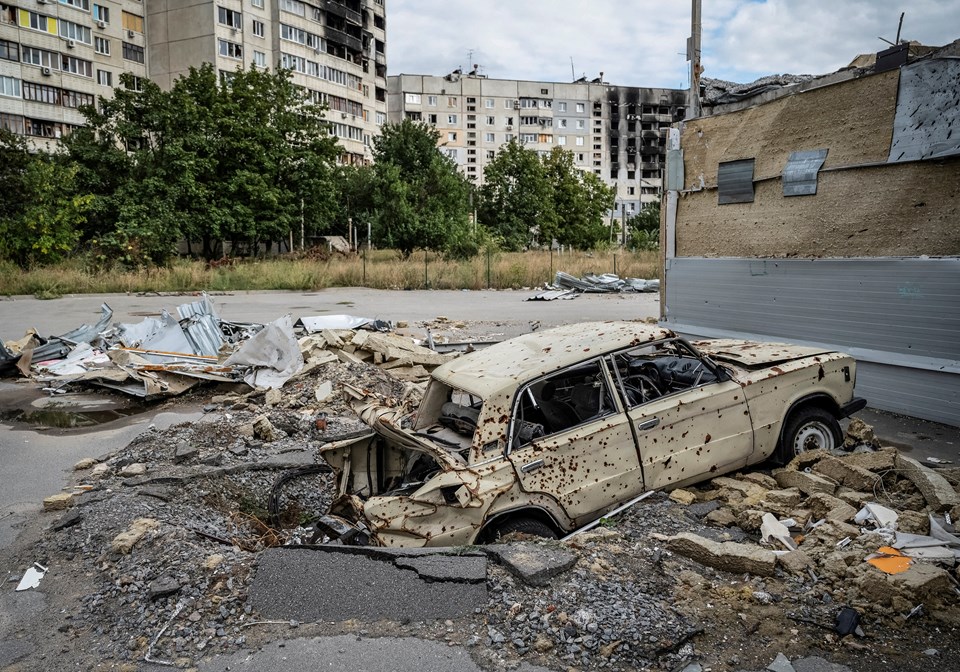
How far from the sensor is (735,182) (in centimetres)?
1053

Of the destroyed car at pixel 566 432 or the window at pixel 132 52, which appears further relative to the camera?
the window at pixel 132 52

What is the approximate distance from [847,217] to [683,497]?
5515mm

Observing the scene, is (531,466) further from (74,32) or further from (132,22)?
(132,22)

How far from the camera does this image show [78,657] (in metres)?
3.72

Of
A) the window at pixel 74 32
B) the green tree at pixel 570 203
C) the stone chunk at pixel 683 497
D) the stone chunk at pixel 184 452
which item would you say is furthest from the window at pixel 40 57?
the stone chunk at pixel 683 497

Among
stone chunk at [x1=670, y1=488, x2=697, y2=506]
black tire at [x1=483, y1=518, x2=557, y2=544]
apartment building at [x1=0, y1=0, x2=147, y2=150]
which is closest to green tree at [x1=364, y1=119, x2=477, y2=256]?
apartment building at [x1=0, y1=0, x2=147, y2=150]

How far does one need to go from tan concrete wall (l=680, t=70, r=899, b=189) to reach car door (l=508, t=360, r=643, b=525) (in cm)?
578

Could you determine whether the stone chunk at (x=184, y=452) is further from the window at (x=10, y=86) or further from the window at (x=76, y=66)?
the window at (x=76, y=66)

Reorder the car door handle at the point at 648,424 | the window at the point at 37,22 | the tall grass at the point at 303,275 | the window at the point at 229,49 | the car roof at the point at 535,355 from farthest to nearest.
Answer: the window at the point at 229,49, the window at the point at 37,22, the tall grass at the point at 303,275, the car door handle at the point at 648,424, the car roof at the point at 535,355

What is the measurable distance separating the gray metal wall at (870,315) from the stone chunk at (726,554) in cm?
530

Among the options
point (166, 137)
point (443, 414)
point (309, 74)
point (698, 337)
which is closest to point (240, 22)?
point (309, 74)

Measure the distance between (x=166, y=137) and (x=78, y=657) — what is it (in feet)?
124

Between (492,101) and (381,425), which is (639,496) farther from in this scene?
(492,101)

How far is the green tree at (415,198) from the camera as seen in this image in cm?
4047
